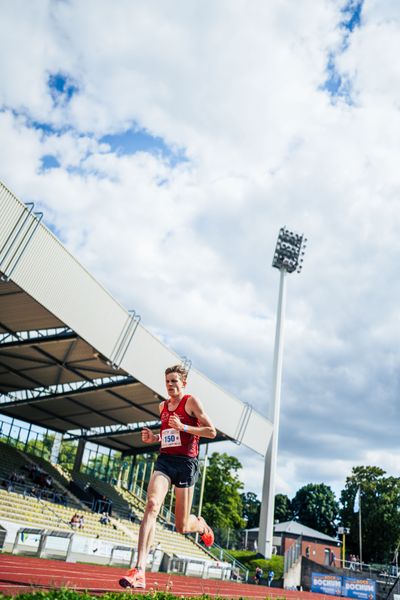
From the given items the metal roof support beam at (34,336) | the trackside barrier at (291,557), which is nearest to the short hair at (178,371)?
the metal roof support beam at (34,336)

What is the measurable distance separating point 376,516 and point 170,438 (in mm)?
72761

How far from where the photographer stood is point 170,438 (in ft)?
17.4

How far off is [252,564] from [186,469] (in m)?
36.2

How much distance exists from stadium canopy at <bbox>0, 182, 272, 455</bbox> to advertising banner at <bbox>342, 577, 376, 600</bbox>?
33.2 ft

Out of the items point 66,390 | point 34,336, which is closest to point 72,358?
point 34,336

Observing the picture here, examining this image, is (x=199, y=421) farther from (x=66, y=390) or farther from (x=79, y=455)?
(x=79, y=455)

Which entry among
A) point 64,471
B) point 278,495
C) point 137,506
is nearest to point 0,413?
point 64,471

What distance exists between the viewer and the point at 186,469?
209 inches

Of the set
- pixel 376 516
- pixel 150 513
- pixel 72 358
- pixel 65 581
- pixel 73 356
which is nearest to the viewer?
pixel 150 513

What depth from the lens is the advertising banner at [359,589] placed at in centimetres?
2872

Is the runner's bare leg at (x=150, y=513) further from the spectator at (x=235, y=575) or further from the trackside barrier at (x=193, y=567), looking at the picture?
the spectator at (x=235, y=575)

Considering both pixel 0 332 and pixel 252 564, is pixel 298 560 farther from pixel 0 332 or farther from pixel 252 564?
pixel 0 332

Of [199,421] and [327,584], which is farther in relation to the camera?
[327,584]

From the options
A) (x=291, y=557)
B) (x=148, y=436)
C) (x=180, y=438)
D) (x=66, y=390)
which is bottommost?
(x=180, y=438)
